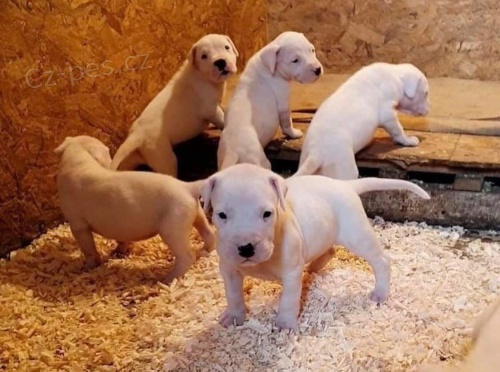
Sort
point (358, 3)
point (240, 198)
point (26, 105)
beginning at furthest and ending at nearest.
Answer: point (358, 3)
point (26, 105)
point (240, 198)

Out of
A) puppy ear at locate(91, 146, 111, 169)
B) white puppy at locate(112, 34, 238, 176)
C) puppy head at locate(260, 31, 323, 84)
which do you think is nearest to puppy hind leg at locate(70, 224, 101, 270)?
puppy ear at locate(91, 146, 111, 169)

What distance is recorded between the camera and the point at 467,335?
2.62 meters

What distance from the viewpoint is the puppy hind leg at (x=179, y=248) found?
120 inches

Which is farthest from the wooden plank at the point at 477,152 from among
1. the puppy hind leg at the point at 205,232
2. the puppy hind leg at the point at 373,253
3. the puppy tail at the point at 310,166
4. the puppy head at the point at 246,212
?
the puppy head at the point at 246,212

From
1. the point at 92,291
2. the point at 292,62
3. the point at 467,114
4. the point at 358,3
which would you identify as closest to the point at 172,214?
the point at 92,291

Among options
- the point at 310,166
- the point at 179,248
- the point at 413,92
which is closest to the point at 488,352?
the point at 179,248

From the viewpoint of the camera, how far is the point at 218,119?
4.09 metres

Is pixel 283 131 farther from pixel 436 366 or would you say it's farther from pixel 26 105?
pixel 436 366

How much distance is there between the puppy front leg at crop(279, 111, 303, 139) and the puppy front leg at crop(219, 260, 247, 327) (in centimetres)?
146

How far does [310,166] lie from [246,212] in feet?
3.80

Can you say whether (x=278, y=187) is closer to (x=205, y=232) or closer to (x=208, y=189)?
(x=208, y=189)

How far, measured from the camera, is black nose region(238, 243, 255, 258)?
2.28 m

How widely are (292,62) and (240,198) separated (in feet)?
5.46

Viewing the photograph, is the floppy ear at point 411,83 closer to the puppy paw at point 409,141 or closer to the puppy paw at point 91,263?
the puppy paw at point 409,141
